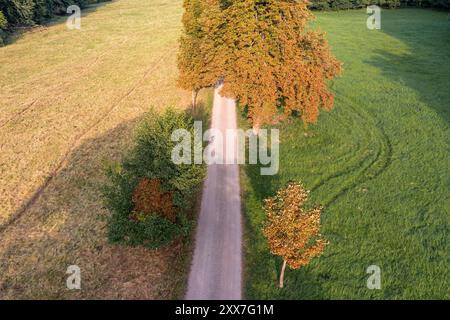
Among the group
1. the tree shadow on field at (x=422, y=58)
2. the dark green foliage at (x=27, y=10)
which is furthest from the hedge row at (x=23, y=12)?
the tree shadow on field at (x=422, y=58)

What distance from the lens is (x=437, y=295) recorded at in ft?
65.3

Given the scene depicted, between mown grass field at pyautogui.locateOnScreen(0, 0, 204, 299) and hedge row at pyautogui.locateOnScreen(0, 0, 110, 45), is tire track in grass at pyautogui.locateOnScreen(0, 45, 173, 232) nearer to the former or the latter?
mown grass field at pyautogui.locateOnScreen(0, 0, 204, 299)

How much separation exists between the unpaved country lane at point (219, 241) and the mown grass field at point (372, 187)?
89 cm

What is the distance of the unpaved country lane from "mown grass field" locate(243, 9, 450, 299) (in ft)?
2.92

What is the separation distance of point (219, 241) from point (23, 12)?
77611mm

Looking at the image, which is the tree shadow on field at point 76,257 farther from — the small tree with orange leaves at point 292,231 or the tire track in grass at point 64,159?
the small tree with orange leaves at point 292,231

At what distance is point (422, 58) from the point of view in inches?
2238

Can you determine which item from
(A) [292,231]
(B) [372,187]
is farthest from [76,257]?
(B) [372,187]

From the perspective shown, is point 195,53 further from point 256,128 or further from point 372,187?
point 372,187

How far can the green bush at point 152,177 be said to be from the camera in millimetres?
21078

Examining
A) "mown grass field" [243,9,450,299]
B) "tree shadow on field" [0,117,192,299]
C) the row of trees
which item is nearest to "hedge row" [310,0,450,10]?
"mown grass field" [243,9,450,299]

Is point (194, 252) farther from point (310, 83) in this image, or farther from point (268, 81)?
point (310, 83)

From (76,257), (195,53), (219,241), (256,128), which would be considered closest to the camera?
(76,257)

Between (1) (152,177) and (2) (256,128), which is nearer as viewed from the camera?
(1) (152,177)
